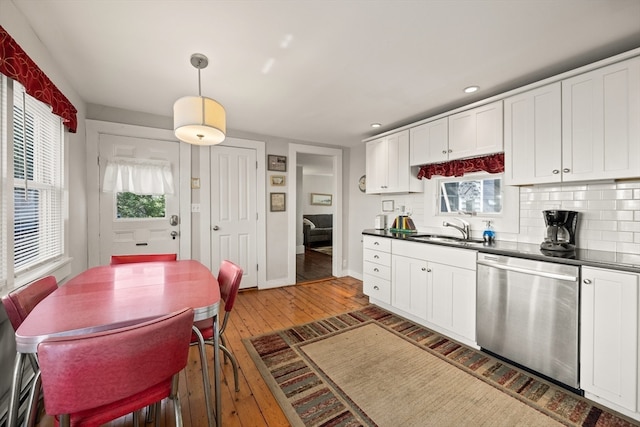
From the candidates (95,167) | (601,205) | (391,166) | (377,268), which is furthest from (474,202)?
(95,167)

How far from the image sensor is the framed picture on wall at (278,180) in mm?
4000

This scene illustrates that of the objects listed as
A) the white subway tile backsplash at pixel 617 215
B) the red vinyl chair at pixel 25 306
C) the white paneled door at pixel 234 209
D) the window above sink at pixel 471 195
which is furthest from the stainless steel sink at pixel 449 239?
the red vinyl chair at pixel 25 306

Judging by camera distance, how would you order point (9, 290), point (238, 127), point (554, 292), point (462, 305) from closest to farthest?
point (9, 290), point (554, 292), point (462, 305), point (238, 127)

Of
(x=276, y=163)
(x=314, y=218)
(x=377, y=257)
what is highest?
(x=276, y=163)

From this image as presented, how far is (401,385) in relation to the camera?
1.83m

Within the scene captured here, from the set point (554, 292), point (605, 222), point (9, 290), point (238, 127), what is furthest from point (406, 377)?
point (238, 127)

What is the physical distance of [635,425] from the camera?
151cm

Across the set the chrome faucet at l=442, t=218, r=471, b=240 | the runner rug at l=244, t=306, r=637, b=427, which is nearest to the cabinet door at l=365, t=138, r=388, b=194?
the chrome faucet at l=442, t=218, r=471, b=240

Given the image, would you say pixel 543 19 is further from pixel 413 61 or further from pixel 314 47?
pixel 314 47

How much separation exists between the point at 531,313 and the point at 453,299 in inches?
23.3

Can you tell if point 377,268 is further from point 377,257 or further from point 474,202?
point 474,202

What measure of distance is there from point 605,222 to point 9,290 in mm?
3985

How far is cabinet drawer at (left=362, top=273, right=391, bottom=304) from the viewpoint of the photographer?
10.1ft

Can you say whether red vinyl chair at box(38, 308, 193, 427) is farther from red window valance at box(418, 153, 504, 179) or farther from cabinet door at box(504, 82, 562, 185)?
red window valance at box(418, 153, 504, 179)
